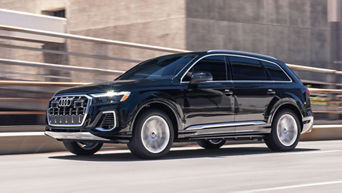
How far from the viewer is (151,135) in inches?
425

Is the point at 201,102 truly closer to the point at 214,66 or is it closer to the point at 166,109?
the point at 166,109

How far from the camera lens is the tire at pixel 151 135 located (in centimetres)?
1066

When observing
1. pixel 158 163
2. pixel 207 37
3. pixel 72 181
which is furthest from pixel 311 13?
pixel 72 181

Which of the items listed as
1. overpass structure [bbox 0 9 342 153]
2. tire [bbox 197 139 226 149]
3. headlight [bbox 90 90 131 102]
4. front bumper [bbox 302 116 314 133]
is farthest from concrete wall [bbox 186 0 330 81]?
headlight [bbox 90 90 131 102]

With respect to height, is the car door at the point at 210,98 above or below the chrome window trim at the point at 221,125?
above

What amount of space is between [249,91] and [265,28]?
1874 cm

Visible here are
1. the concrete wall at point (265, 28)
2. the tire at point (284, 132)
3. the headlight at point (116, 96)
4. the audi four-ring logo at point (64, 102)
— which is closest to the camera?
the headlight at point (116, 96)

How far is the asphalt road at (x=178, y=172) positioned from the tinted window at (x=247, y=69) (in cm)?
133

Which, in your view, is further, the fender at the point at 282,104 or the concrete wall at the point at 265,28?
the concrete wall at the point at 265,28

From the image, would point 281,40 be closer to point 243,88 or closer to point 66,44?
point 66,44

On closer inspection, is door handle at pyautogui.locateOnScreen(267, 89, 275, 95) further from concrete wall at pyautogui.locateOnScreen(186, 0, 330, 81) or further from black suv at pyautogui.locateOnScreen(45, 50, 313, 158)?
concrete wall at pyautogui.locateOnScreen(186, 0, 330, 81)

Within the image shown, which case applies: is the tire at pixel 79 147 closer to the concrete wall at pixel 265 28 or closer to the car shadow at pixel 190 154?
the car shadow at pixel 190 154

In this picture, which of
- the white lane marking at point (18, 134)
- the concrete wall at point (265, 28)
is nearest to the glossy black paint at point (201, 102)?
the white lane marking at point (18, 134)

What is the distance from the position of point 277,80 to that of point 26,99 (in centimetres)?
457
